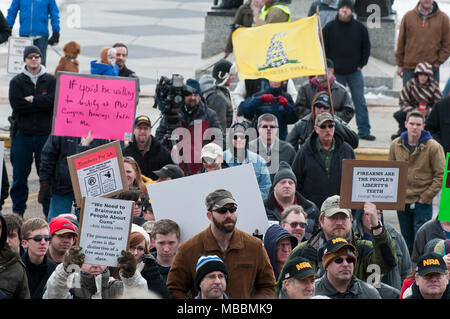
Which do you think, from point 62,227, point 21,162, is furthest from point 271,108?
point 62,227

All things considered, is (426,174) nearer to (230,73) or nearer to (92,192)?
(230,73)

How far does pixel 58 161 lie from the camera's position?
10.7 metres

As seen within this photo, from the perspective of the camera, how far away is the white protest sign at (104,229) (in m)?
6.76

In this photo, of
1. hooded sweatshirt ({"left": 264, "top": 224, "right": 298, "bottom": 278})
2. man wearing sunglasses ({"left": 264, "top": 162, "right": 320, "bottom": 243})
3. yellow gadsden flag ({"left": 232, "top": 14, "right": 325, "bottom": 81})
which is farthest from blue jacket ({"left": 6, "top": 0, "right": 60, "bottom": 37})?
hooded sweatshirt ({"left": 264, "top": 224, "right": 298, "bottom": 278})

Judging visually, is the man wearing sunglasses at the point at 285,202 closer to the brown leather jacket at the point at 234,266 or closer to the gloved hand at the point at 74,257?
the brown leather jacket at the point at 234,266

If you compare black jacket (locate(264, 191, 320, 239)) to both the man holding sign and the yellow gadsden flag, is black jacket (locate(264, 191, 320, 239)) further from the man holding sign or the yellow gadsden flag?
the yellow gadsden flag

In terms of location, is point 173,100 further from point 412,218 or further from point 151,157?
point 412,218

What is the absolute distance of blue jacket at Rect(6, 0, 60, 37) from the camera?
15875mm

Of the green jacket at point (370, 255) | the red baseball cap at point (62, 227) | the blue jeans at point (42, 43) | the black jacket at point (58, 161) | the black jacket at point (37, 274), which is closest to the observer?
the black jacket at point (37, 274)

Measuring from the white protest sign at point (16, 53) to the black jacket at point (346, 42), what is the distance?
4123 millimetres

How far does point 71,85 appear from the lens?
10.1 m

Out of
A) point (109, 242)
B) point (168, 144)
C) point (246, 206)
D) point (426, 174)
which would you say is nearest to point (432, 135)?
point (426, 174)

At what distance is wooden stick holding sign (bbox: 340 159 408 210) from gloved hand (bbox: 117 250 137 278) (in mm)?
1875

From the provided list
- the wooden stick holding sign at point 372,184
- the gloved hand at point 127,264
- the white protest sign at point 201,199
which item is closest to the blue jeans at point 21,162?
the white protest sign at point 201,199
